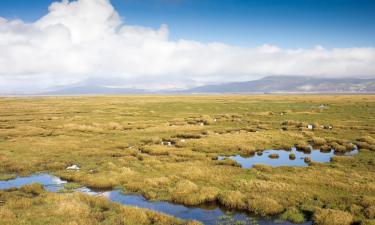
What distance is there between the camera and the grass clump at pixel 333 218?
15938mm

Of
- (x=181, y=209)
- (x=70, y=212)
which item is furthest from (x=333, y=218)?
(x=70, y=212)

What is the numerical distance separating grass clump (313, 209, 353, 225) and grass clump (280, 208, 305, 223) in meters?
0.75

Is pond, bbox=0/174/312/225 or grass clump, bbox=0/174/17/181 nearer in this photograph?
pond, bbox=0/174/312/225

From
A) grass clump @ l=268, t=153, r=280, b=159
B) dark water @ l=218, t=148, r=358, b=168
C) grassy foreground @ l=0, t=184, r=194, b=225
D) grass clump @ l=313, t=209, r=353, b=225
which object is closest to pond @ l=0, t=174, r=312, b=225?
grass clump @ l=313, t=209, r=353, b=225

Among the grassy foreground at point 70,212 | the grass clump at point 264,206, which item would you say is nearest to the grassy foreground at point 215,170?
the grass clump at point 264,206

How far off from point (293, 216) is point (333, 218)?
206 centimetres

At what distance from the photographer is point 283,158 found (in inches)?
1315

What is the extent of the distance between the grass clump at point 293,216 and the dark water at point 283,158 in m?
11.9

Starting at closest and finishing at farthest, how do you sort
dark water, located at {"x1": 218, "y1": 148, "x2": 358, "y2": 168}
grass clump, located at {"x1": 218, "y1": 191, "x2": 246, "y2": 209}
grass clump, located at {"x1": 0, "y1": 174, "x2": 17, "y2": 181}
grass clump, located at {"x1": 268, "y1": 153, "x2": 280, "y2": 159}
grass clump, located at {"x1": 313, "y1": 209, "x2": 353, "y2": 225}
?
grass clump, located at {"x1": 313, "y1": 209, "x2": 353, "y2": 225}, grass clump, located at {"x1": 218, "y1": 191, "x2": 246, "y2": 209}, grass clump, located at {"x1": 0, "y1": 174, "x2": 17, "y2": 181}, dark water, located at {"x1": 218, "y1": 148, "x2": 358, "y2": 168}, grass clump, located at {"x1": 268, "y1": 153, "x2": 280, "y2": 159}

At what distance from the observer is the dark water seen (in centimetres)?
3085

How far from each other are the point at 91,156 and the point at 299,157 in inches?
924

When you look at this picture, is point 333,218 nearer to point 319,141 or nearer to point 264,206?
point 264,206

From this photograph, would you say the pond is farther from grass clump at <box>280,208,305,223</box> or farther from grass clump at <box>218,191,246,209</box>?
grass clump at <box>218,191,246,209</box>

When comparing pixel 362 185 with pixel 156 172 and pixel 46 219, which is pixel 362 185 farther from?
pixel 46 219
